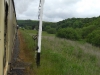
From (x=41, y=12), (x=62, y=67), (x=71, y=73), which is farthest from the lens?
(x=41, y=12)

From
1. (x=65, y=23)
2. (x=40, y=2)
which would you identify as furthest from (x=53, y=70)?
(x=65, y=23)

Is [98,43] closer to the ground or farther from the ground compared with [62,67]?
closer to the ground

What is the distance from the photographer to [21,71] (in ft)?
27.6

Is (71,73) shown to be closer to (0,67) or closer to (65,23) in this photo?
(0,67)

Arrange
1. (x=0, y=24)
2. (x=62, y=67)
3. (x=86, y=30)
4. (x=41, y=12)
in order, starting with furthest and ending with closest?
(x=86, y=30) < (x=41, y=12) < (x=62, y=67) < (x=0, y=24)

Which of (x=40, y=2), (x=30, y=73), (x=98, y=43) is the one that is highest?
(x=40, y=2)

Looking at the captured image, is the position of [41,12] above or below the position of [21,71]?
above

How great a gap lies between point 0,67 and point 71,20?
272 feet

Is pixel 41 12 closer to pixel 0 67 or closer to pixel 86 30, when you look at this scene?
pixel 0 67

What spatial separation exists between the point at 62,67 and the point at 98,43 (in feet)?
96.4

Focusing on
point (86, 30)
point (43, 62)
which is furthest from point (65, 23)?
point (43, 62)

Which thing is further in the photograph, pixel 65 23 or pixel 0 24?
pixel 65 23

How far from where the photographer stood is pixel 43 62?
988cm

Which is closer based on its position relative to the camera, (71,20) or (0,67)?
(0,67)
